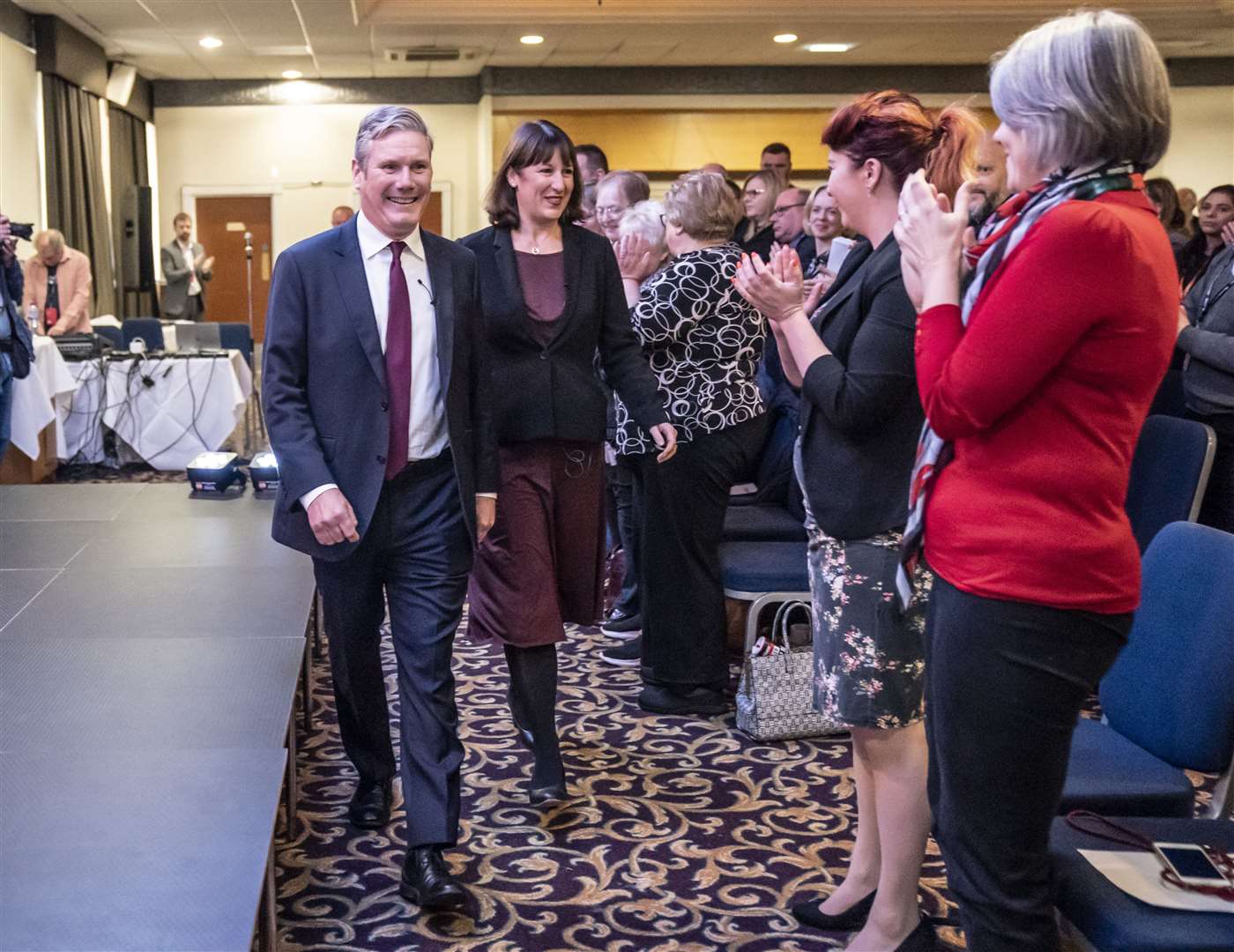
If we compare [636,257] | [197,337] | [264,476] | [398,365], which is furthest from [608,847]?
[197,337]

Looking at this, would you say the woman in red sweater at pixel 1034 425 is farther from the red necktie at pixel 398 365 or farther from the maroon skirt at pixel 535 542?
the maroon skirt at pixel 535 542

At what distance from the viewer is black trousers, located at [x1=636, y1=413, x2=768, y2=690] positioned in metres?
3.54

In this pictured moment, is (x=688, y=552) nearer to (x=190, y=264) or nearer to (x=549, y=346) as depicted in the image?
(x=549, y=346)

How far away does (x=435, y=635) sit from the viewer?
2.46 m

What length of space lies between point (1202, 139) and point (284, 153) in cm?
1016

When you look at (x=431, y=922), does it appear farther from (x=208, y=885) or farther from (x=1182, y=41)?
(x=1182, y=41)

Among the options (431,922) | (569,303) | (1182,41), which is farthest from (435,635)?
(1182,41)

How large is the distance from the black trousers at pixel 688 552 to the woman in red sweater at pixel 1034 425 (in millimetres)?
1908

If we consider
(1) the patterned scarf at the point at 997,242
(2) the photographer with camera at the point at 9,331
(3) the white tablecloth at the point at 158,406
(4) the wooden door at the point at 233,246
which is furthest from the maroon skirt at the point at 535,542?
(4) the wooden door at the point at 233,246

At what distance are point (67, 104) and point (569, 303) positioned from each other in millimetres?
10036

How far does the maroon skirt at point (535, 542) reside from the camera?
9.39 feet

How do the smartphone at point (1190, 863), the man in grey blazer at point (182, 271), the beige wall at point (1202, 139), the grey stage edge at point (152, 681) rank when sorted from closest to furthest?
1. the grey stage edge at point (152, 681)
2. the smartphone at point (1190, 863)
3. the man in grey blazer at point (182, 271)
4. the beige wall at point (1202, 139)

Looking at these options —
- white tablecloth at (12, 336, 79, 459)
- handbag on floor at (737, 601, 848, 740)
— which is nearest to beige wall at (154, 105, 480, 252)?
white tablecloth at (12, 336, 79, 459)

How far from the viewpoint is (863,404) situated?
200cm
